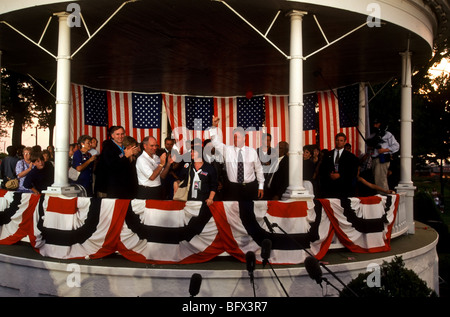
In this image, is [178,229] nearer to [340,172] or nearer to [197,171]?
[197,171]

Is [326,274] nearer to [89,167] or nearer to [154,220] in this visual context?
[154,220]

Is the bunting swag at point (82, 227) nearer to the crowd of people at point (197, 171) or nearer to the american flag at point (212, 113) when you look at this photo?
the crowd of people at point (197, 171)

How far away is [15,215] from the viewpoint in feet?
24.3

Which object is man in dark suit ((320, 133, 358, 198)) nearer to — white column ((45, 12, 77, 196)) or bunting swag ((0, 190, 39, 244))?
white column ((45, 12, 77, 196))

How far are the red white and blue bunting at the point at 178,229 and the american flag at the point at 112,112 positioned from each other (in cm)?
736

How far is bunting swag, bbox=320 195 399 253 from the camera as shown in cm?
690

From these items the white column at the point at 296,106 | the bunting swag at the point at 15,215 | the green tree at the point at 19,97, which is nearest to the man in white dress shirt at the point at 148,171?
the bunting swag at the point at 15,215

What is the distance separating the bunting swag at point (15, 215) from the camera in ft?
23.6

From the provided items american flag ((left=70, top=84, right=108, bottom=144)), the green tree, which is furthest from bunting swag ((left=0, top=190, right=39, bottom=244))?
the green tree

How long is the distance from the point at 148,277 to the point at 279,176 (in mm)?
4023

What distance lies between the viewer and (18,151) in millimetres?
12688

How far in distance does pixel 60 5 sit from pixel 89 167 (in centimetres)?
346

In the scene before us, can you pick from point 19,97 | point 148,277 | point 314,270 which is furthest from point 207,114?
point 19,97
